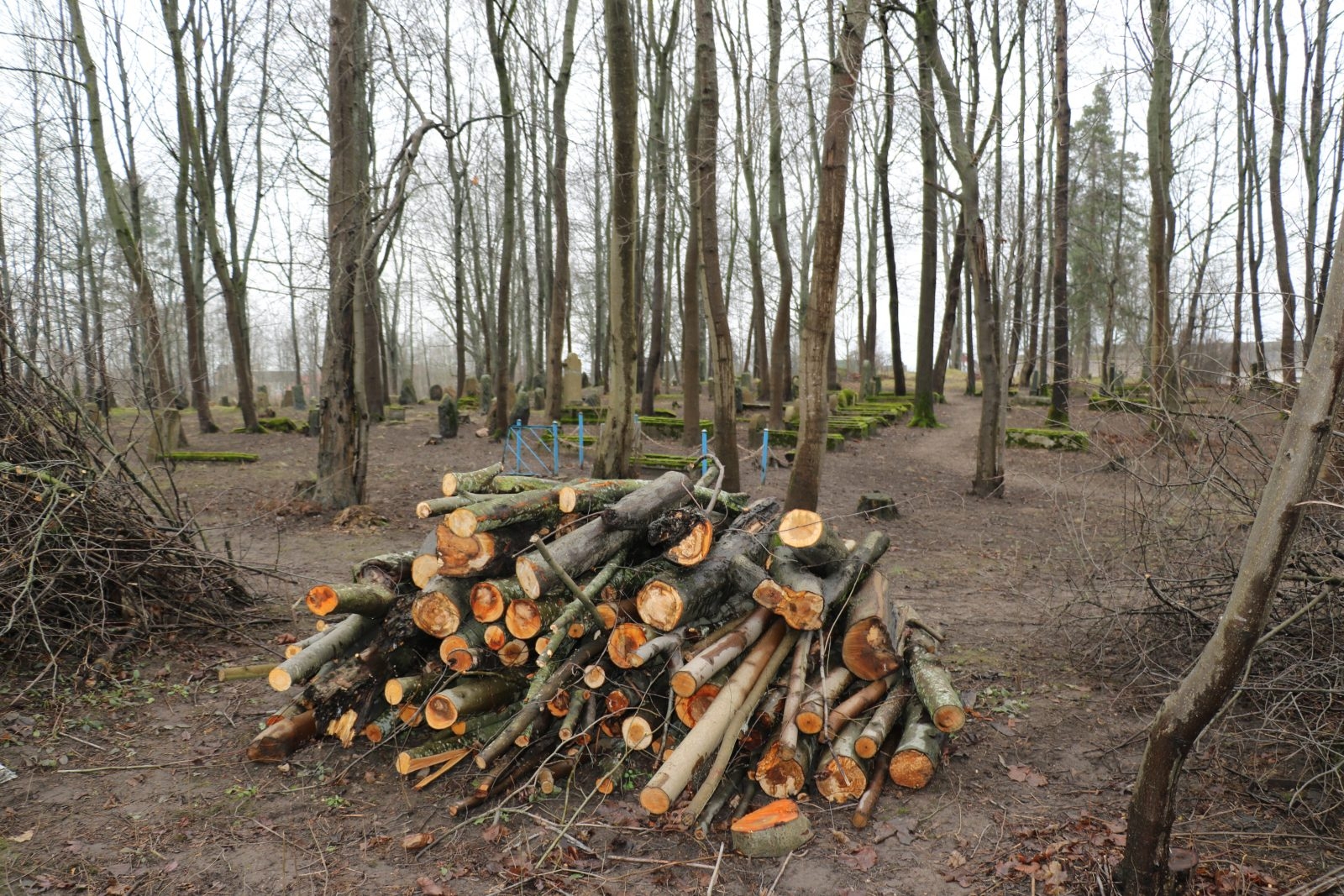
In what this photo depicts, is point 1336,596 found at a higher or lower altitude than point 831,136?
lower

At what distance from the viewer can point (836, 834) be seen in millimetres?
3750

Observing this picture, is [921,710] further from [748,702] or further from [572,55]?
[572,55]

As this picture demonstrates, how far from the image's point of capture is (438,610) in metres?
4.58

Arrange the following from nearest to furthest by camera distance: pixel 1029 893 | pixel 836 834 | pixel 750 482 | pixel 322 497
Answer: pixel 1029 893, pixel 836 834, pixel 322 497, pixel 750 482

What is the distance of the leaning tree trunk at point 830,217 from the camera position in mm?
8617

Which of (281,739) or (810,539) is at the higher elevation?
(810,539)

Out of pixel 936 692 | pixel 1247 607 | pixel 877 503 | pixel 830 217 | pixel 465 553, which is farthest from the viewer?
pixel 877 503

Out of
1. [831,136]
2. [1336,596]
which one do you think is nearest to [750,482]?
[831,136]

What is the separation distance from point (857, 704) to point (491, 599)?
2142 mm

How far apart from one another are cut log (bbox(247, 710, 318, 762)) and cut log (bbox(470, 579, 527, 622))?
1.19 metres

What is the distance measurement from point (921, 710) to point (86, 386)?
23.7 feet

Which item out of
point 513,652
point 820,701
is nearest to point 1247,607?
point 820,701

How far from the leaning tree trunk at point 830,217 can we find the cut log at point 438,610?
16.6 feet

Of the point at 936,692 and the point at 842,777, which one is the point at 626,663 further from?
the point at 936,692
